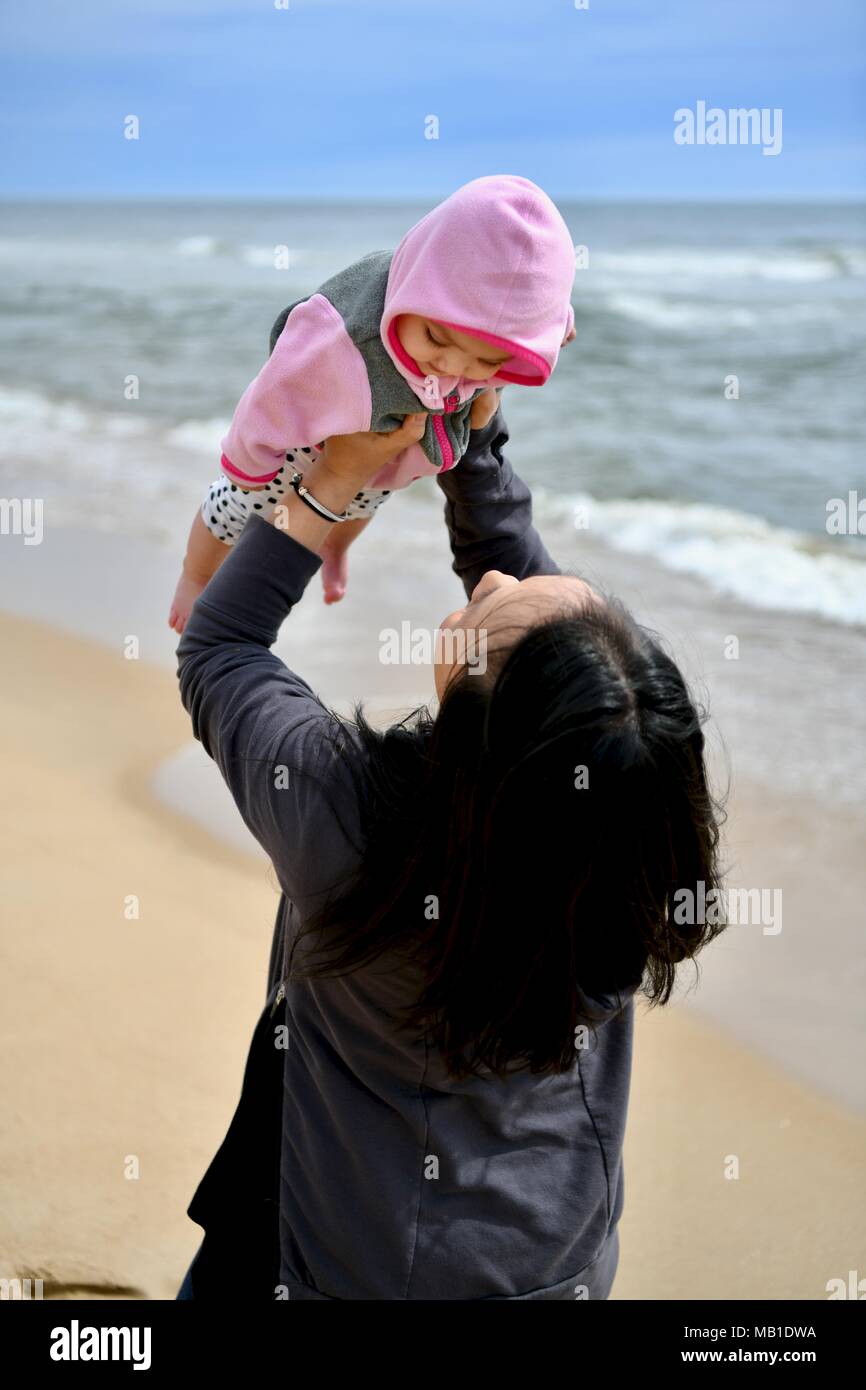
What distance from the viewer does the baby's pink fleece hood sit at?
1.75 metres

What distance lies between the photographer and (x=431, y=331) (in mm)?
1771

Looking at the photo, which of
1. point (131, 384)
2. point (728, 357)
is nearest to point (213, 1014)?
point (131, 384)

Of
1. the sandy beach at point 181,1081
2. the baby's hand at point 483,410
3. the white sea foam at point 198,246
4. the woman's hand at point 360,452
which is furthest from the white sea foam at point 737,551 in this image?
the white sea foam at point 198,246

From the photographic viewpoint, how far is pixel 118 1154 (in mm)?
2432

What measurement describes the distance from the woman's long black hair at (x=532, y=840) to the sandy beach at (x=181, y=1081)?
131cm

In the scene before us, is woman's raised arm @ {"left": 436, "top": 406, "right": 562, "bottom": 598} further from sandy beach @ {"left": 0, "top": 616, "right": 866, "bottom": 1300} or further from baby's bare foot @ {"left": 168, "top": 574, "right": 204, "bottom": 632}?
sandy beach @ {"left": 0, "top": 616, "right": 866, "bottom": 1300}

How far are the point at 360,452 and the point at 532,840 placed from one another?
0.60 m

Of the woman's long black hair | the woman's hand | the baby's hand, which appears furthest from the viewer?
the baby's hand

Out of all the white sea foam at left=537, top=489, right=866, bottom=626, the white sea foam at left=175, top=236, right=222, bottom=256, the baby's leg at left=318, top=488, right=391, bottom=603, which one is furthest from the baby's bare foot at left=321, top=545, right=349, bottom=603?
the white sea foam at left=175, top=236, right=222, bottom=256

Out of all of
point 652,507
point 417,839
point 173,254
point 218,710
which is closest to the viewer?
point 417,839

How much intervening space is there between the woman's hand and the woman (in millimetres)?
53

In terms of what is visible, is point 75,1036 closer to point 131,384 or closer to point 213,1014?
point 213,1014

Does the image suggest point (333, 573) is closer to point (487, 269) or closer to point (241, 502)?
point (241, 502)

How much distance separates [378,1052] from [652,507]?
6.74 m
